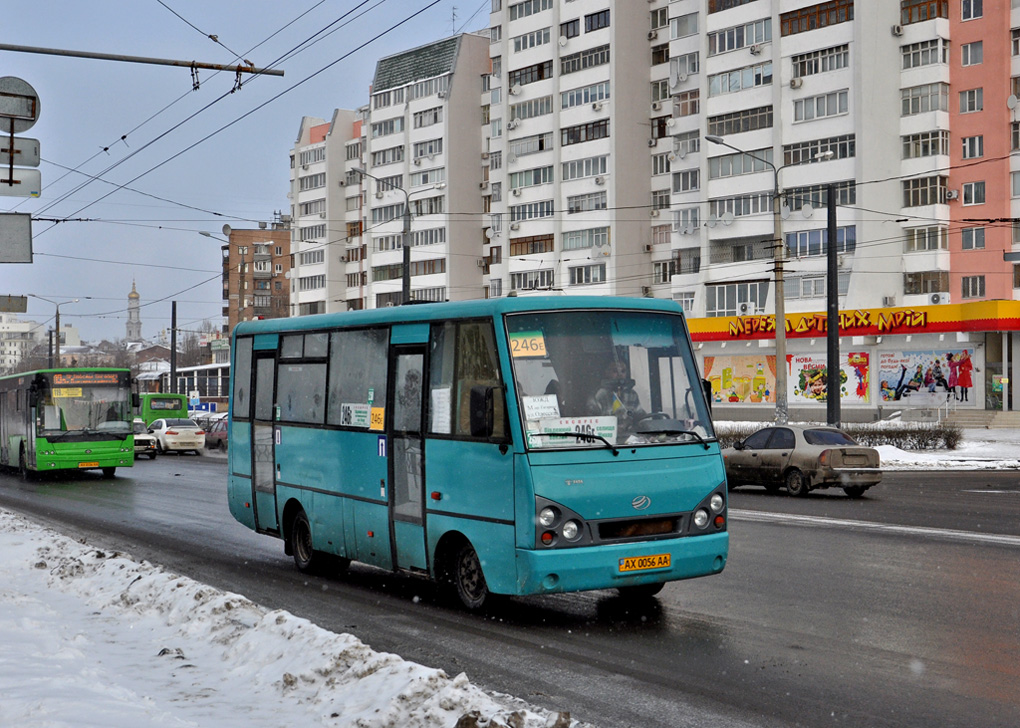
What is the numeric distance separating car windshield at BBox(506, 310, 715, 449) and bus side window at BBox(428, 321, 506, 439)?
203 mm

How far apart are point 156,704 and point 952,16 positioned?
55377 millimetres

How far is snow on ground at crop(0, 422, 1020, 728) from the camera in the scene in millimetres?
5809

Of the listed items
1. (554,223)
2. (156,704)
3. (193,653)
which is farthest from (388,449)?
(554,223)

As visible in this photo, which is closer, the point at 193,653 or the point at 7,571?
the point at 193,653

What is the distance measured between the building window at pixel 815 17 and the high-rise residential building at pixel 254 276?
8746 centimetres

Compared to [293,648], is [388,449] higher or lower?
higher

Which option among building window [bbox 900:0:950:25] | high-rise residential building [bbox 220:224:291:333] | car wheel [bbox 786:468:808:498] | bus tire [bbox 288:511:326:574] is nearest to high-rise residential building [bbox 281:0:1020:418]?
building window [bbox 900:0:950:25]

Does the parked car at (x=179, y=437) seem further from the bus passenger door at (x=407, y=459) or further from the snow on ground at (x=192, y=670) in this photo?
the bus passenger door at (x=407, y=459)

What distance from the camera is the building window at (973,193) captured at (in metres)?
53.2

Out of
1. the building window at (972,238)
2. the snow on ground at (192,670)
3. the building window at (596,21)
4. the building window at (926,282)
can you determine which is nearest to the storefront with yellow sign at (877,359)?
the building window at (926,282)

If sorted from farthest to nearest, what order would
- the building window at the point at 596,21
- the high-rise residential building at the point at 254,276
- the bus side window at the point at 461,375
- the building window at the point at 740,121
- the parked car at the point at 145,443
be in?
1. the high-rise residential building at the point at 254,276
2. the building window at the point at 596,21
3. the building window at the point at 740,121
4. the parked car at the point at 145,443
5. the bus side window at the point at 461,375

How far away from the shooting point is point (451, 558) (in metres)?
9.88

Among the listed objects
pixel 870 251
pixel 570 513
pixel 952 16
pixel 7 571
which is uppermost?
Answer: pixel 952 16

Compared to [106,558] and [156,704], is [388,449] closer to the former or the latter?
[106,558]
